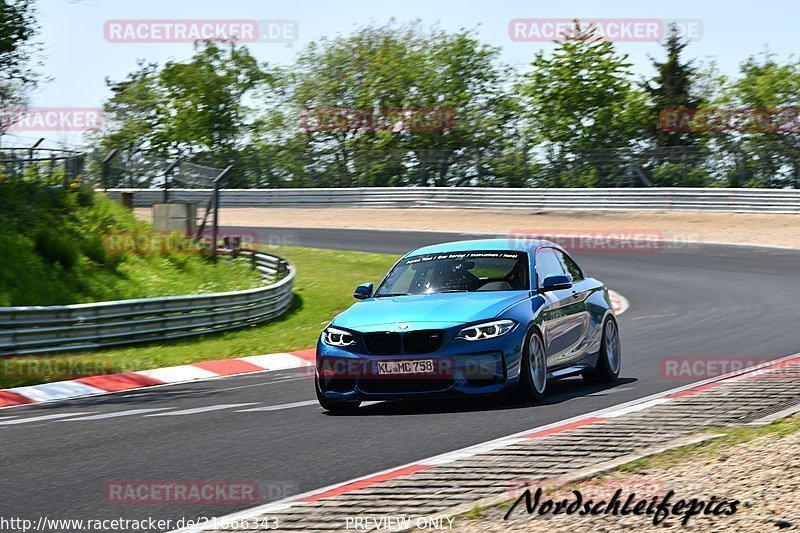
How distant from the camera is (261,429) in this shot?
9.08 metres

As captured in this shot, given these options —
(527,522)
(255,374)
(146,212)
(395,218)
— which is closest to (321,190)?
(395,218)

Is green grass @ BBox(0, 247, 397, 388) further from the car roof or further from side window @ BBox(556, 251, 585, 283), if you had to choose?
side window @ BBox(556, 251, 585, 283)

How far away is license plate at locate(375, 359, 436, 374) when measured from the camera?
940 centimetres

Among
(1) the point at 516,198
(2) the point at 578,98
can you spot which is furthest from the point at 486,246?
(2) the point at 578,98

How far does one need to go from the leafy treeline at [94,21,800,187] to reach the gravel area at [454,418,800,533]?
36.7 m

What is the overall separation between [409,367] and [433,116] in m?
56.1

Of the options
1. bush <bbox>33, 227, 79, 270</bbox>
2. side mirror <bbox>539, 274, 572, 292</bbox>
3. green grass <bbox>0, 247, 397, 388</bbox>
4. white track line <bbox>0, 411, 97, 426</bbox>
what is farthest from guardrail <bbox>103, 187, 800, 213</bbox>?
side mirror <bbox>539, 274, 572, 292</bbox>

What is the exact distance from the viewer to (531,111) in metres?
63.5

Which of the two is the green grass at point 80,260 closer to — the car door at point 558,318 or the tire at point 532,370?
the car door at point 558,318

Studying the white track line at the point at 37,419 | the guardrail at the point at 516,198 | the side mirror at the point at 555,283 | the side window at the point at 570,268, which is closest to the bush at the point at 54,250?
the guardrail at the point at 516,198

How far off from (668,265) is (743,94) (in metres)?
48.3

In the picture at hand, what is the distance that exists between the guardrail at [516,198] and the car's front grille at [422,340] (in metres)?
25.0

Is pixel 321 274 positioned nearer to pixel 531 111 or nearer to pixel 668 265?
pixel 668 265

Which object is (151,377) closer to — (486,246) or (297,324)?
(486,246)
